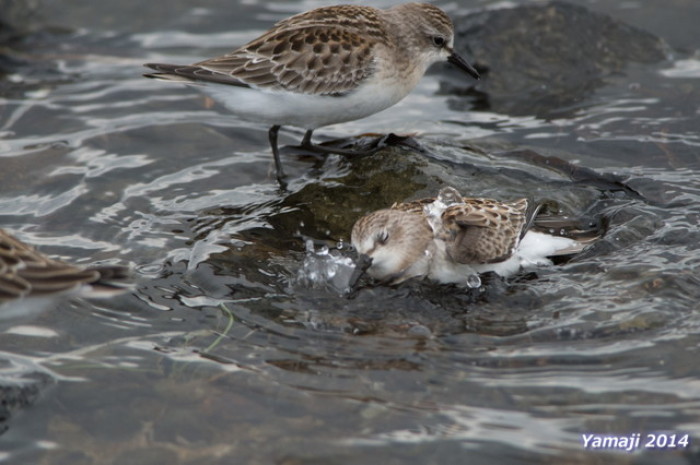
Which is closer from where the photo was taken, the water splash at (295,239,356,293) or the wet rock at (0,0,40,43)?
the water splash at (295,239,356,293)

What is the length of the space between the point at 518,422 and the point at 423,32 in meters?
5.70

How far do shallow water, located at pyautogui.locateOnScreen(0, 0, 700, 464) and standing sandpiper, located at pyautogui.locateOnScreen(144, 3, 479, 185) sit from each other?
0.67 m

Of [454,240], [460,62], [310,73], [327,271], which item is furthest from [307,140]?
[454,240]

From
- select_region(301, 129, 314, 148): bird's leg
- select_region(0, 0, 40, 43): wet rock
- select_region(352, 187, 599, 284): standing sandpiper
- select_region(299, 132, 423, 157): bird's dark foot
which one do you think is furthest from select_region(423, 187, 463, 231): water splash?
select_region(0, 0, 40, 43): wet rock

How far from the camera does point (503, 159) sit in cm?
1012

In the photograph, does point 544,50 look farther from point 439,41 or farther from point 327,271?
point 327,271

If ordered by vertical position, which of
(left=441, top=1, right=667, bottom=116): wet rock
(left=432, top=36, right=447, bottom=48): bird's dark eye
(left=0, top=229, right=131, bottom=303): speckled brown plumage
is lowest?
(left=0, top=229, right=131, bottom=303): speckled brown plumage

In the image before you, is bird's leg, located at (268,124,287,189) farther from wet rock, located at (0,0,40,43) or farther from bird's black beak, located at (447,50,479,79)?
wet rock, located at (0,0,40,43)

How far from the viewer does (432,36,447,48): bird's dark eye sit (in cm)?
1066

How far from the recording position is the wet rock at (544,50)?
483 inches

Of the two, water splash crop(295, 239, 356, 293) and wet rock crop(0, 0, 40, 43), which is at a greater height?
wet rock crop(0, 0, 40, 43)

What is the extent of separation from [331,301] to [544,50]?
655 cm

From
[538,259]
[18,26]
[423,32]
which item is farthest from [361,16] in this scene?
[18,26]

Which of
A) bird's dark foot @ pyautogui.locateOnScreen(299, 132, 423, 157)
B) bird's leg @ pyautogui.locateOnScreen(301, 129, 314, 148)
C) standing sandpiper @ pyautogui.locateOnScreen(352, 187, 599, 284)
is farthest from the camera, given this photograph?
bird's leg @ pyautogui.locateOnScreen(301, 129, 314, 148)
